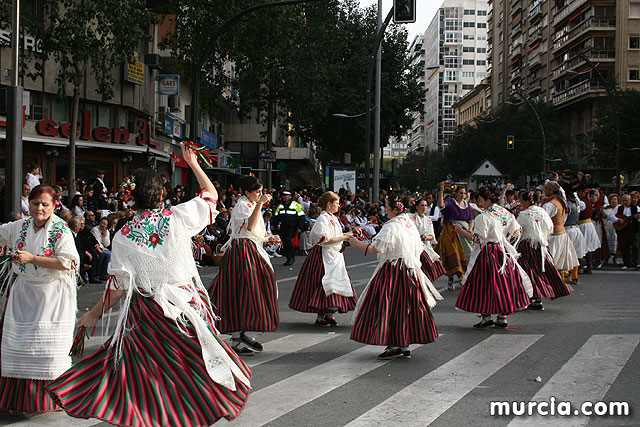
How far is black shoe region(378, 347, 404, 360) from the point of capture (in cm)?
762

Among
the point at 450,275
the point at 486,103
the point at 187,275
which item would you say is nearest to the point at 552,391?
the point at 187,275

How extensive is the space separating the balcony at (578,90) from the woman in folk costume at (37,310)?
62.6 meters

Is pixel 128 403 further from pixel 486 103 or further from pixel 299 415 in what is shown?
pixel 486 103

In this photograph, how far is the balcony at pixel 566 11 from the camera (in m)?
67.3

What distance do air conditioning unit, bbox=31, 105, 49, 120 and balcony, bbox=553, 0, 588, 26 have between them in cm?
5391

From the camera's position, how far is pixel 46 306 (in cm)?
568

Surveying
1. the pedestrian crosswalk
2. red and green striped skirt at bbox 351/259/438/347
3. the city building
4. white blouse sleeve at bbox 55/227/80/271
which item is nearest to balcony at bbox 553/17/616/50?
the pedestrian crosswalk

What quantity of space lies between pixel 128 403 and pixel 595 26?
66720 millimetres

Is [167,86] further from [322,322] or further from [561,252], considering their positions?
[322,322]

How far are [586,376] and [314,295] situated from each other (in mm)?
3756

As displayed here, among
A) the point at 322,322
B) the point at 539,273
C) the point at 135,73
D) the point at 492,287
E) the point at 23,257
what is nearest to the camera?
the point at 23,257

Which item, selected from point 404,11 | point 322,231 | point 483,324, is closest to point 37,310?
point 322,231

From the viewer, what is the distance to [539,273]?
11.0m

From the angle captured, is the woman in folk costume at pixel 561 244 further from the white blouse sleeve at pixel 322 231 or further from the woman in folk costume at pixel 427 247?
the white blouse sleeve at pixel 322 231
